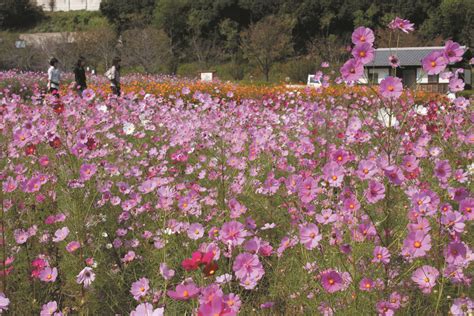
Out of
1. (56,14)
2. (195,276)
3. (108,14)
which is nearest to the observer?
(195,276)

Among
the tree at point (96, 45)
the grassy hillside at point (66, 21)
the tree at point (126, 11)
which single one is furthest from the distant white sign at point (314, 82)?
the grassy hillside at point (66, 21)

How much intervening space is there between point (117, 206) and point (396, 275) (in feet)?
5.35

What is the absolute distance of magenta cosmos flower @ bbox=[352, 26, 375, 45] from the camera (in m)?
1.51

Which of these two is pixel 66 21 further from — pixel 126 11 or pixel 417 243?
pixel 417 243

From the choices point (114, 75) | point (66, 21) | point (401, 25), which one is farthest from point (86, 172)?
point (66, 21)

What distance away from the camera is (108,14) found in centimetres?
5512

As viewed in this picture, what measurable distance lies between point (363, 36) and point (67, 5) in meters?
81.3

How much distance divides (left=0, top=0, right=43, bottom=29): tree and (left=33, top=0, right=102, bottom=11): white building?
5.74 meters

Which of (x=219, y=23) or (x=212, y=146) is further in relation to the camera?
(x=219, y=23)

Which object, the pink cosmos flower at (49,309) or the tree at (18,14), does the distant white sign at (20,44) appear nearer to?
the pink cosmos flower at (49,309)

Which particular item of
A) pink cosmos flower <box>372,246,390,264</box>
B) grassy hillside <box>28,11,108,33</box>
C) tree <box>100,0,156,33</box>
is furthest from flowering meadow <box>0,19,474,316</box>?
grassy hillside <box>28,11,108,33</box>

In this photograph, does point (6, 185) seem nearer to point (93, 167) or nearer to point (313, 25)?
point (93, 167)

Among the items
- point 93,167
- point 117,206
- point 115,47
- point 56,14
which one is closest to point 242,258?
point 93,167

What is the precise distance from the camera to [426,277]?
140 cm
